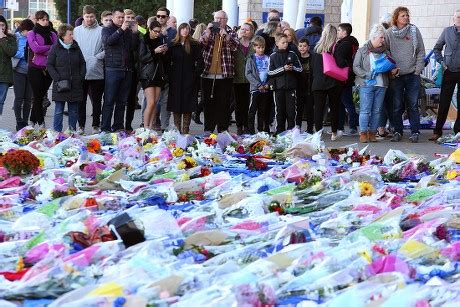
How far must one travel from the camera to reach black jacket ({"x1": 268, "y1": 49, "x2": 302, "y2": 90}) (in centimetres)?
1578

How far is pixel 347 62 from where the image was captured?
15969 mm

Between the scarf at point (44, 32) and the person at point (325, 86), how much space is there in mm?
3848

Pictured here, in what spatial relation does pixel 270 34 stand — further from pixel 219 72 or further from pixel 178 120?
pixel 178 120

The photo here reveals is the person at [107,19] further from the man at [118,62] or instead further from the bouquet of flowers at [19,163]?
the bouquet of flowers at [19,163]

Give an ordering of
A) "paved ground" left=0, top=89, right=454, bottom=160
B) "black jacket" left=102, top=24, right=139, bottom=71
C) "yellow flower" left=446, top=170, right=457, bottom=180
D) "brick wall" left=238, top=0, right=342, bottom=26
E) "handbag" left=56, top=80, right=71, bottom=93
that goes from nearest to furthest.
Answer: "yellow flower" left=446, top=170, right=457, bottom=180
"paved ground" left=0, top=89, right=454, bottom=160
"handbag" left=56, top=80, right=71, bottom=93
"black jacket" left=102, top=24, right=139, bottom=71
"brick wall" left=238, top=0, right=342, bottom=26

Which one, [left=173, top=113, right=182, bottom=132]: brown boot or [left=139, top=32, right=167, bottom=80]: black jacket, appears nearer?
[left=139, top=32, right=167, bottom=80]: black jacket

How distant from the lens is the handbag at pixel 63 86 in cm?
1508

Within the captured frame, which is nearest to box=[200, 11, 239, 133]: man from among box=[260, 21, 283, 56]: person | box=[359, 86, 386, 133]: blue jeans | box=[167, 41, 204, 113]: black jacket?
box=[167, 41, 204, 113]: black jacket

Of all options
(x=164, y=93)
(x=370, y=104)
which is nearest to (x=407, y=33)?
(x=370, y=104)

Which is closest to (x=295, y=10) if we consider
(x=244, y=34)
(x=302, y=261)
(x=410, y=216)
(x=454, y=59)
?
(x=244, y=34)

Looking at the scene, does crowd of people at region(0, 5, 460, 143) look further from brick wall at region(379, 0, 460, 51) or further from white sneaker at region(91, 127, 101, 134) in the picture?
brick wall at region(379, 0, 460, 51)

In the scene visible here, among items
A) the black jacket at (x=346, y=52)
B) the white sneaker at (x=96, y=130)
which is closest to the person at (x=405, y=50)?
the black jacket at (x=346, y=52)

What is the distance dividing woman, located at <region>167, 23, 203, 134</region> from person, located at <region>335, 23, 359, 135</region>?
203 centimetres

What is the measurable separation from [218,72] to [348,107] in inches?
82.2
